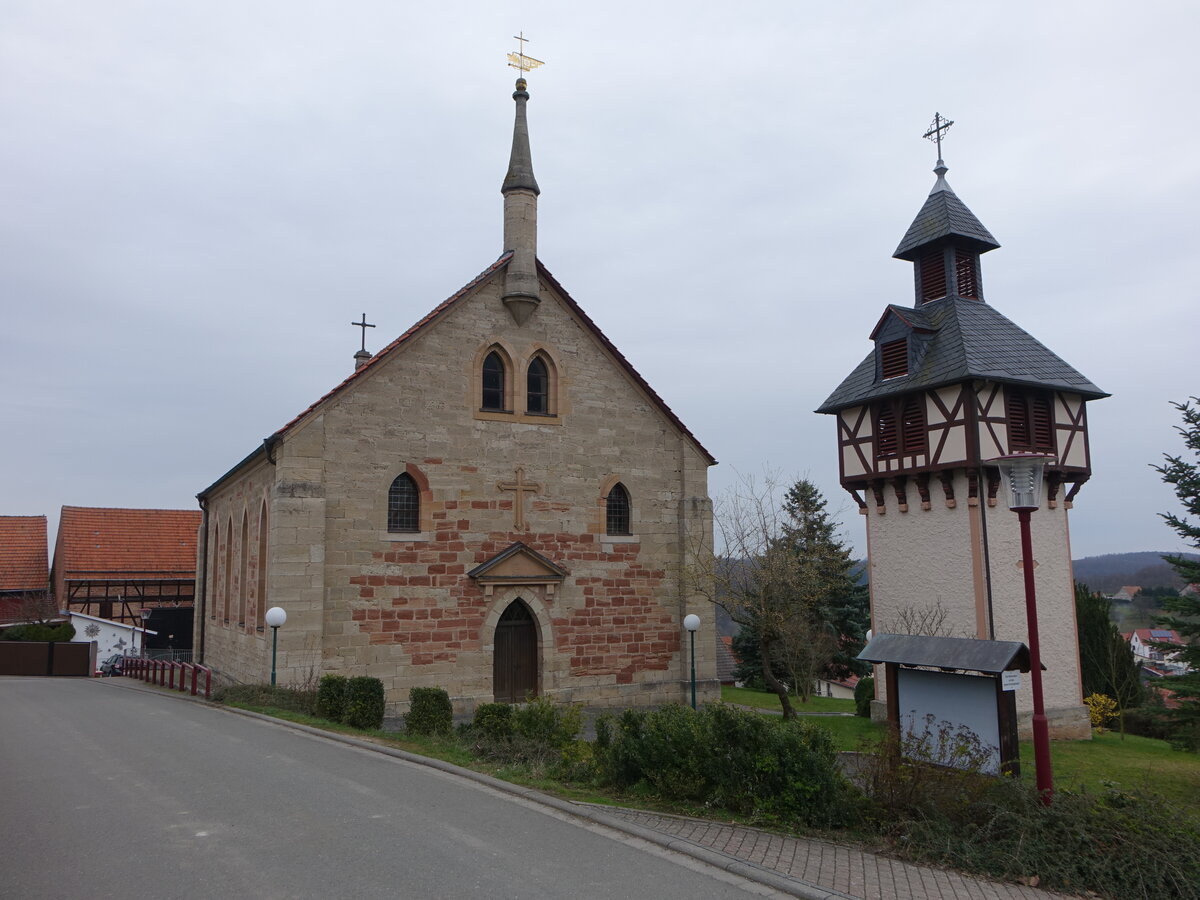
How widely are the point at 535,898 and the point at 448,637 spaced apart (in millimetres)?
12092

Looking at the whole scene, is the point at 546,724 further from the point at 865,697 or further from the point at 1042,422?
the point at 865,697

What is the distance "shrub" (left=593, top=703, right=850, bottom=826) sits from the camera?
8.57 m

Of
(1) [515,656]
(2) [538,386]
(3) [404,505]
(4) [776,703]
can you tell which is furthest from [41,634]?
(4) [776,703]

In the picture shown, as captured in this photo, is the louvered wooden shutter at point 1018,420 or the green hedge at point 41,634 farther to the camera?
the green hedge at point 41,634

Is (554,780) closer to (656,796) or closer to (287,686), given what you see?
(656,796)

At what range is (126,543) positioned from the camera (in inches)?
1633

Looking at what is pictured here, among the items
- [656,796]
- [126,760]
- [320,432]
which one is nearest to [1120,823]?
[656,796]

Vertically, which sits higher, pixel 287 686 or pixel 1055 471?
pixel 1055 471

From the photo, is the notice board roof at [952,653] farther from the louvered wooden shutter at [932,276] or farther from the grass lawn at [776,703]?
the louvered wooden shutter at [932,276]

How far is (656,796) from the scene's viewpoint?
9.41 metres

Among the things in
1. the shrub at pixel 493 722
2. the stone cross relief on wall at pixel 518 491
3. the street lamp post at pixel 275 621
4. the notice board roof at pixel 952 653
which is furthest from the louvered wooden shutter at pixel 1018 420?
the street lamp post at pixel 275 621

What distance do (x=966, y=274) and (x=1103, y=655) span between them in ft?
39.1

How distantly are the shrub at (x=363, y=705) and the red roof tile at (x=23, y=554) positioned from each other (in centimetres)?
3696

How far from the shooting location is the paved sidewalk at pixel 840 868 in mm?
6988
